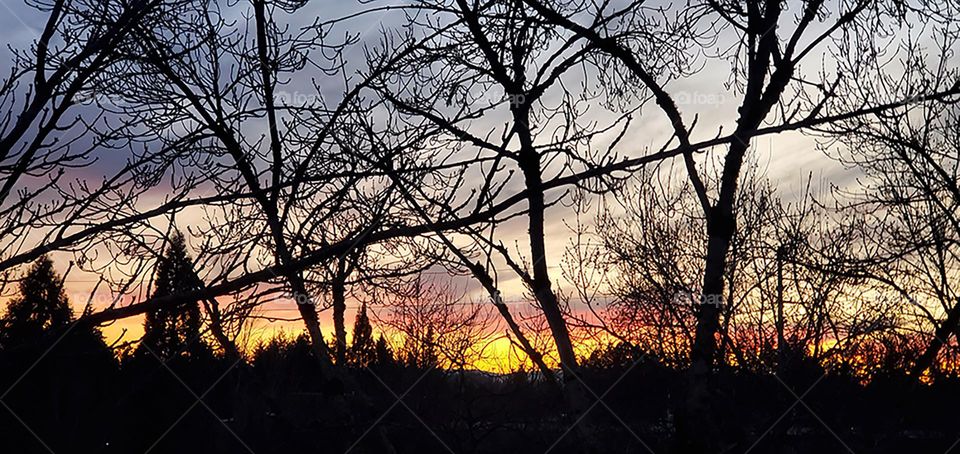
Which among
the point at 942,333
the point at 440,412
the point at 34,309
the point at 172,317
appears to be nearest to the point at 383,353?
the point at 440,412

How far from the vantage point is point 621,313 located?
1594 centimetres

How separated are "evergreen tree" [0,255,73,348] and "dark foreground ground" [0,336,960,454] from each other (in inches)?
4.3

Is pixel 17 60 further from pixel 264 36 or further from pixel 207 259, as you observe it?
pixel 264 36

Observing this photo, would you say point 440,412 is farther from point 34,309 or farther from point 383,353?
point 34,309

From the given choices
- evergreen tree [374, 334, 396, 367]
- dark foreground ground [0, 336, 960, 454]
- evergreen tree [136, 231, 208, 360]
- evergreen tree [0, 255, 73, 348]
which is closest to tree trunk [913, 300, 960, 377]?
dark foreground ground [0, 336, 960, 454]

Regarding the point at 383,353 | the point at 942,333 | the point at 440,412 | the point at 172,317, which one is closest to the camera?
the point at 172,317

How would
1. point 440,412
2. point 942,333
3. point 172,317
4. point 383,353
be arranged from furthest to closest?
point 383,353, point 440,412, point 942,333, point 172,317

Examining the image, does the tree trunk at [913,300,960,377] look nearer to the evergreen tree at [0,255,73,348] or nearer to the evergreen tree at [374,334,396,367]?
the evergreen tree at [0,255,73,348]

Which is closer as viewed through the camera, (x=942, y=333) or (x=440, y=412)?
(x=942, y=333)

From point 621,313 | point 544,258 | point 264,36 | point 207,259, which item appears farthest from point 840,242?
point 207,259

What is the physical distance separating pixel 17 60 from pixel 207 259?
0.78 meters

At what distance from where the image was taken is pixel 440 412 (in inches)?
1011

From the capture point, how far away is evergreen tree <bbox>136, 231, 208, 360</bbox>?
7.65ft

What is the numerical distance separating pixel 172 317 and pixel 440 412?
78.2 ft
